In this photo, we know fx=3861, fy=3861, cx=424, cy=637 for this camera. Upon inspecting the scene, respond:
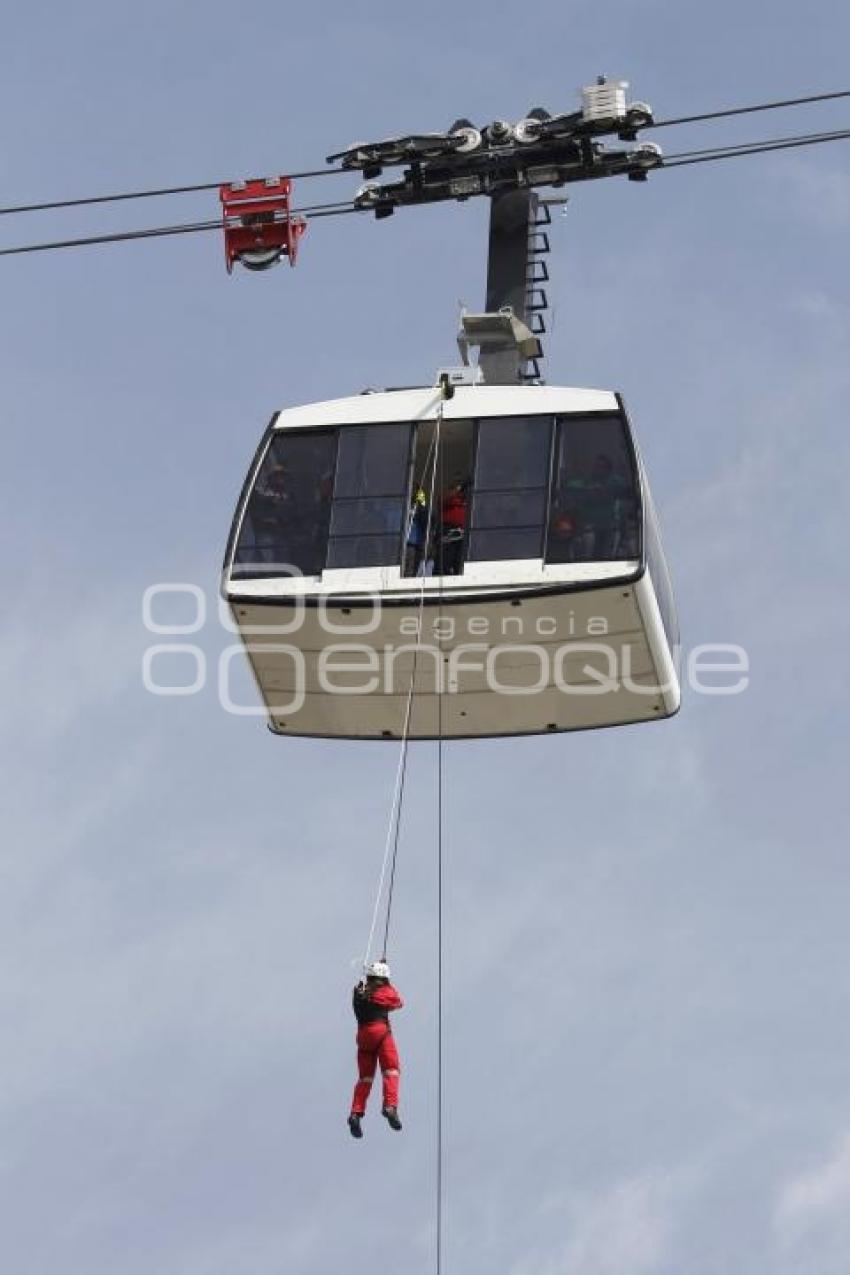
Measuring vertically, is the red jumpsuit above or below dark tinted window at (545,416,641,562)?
below

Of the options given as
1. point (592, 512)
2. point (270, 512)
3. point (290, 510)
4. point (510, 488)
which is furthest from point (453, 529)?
point (270, 512)

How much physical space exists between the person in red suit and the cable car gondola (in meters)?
3.10

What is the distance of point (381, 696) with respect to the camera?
112ft

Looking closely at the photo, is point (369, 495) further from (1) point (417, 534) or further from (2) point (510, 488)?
(2) point (510, 488)

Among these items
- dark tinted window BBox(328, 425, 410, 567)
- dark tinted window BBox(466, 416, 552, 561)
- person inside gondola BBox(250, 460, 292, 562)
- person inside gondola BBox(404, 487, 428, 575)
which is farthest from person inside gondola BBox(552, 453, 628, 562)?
person inside gondola BBox(250, 460, 292, 562)

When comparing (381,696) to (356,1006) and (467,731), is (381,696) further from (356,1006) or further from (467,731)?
(356,1006)

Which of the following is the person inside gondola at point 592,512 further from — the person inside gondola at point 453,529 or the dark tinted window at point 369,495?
the dark tinted window at point 369,495

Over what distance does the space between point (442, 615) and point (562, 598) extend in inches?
41.3

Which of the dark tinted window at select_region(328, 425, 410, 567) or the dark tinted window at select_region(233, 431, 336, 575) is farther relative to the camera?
the dark tinted window at select_region(233, 431, 336, 575)

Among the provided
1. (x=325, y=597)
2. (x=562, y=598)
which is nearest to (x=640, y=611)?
(x=562, y=598)

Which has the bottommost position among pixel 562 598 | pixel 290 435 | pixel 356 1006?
pixel 356 1006

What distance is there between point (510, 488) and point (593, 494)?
0.73 metres

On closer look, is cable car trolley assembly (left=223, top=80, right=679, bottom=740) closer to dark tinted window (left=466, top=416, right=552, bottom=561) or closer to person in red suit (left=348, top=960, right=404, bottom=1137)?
dark tinted window (left=466, top=416, right=552, bottom=561)

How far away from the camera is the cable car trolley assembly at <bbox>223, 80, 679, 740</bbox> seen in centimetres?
3278
